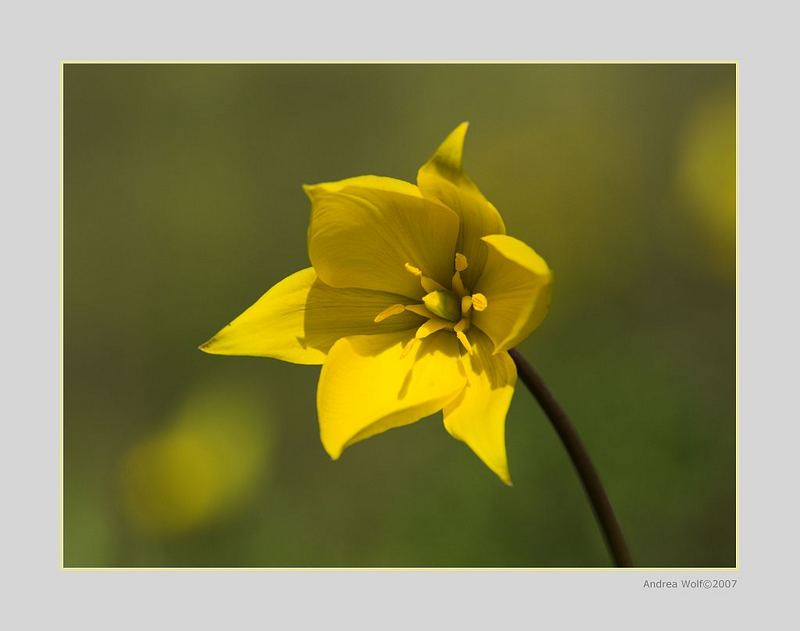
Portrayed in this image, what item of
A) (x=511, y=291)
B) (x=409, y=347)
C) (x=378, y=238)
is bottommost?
(x=409, y=347)

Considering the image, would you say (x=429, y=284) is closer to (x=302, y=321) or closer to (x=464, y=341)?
(x=464, y=341)

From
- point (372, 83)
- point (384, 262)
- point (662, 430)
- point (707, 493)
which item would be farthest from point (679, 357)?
point (384, 262)

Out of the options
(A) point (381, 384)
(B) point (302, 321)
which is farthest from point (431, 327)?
(B) point (302, 321)

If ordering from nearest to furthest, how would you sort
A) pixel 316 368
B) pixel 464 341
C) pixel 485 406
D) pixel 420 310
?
pixel 485 406, pixel 464 341, pixel 420 310, pixel 316 368

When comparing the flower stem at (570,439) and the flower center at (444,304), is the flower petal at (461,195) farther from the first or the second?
the flower stem at (570,439)

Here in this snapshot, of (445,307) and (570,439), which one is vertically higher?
(445,307)

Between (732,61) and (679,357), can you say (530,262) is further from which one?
(679,357)
